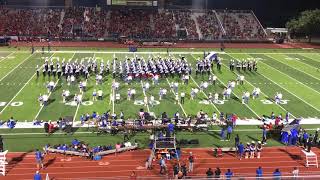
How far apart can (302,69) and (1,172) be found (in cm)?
2887

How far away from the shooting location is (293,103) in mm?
26984

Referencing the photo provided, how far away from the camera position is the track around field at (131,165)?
16469mm

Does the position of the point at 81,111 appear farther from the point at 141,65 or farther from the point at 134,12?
the point at 134,12

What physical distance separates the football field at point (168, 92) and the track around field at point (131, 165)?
17.3ft

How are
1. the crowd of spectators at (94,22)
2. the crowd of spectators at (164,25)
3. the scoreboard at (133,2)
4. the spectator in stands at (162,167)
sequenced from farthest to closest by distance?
1. the scoreboard at (133,2)
2. the crowd of spectators at (164,25)
3. the crowd of spectators at (94,22)
4. the spectator in stands at (162,167)

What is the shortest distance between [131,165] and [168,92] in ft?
38.6

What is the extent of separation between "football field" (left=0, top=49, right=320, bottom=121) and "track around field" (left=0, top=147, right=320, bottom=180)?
526cm

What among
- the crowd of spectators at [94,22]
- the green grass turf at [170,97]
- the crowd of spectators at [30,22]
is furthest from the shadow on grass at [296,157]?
the crowd of spectators at [30,22]

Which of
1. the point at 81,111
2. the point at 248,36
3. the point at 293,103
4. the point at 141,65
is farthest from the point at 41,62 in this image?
the point at 248,36

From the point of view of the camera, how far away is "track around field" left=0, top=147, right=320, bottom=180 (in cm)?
1647

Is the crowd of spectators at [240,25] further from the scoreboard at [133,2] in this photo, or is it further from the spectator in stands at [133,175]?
the spectator in stands at [133,175]

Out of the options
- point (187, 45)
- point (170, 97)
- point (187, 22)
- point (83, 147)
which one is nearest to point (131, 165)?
point (83, 147)

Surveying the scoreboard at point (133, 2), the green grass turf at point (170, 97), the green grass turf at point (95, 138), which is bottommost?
the green grass turf at point (95, 138)

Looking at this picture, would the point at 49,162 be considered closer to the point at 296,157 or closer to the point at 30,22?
the point at 296,157
